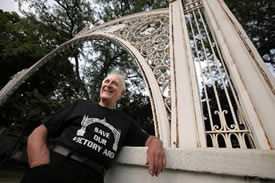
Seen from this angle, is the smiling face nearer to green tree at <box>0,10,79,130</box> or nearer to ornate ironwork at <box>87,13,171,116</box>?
ornate ironwork at <box>87,13,171,116</box>

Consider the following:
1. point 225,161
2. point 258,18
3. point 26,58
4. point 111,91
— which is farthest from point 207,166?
point 26,58

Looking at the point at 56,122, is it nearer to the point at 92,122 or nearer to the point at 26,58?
the point at 92,122

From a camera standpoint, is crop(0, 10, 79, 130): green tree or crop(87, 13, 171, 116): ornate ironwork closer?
crop(87, 13, 171, 116): ornate ironwork

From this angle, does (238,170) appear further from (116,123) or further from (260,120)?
(116,123)

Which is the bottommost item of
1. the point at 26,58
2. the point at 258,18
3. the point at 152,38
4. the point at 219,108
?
the point at 219,108

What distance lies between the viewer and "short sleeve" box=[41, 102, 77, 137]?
0.98 meters

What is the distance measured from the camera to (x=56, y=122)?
39.3 inches

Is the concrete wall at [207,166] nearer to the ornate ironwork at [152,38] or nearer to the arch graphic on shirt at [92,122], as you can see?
the arch graphic on shirt at [92,122]

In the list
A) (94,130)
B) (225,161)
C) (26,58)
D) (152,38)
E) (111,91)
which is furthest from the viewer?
(26,58)

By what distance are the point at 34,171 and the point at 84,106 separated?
0.45 metres

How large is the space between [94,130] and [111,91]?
0.42 metres

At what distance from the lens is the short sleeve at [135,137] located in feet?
3.63

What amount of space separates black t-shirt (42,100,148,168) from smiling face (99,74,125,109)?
9cm

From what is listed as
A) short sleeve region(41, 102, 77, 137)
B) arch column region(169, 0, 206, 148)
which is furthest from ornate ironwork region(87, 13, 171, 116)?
short sleeve region(41, 102, 77, 137)
